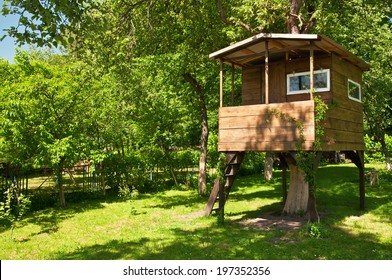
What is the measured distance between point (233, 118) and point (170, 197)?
25.9ft

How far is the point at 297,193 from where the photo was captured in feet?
42.8

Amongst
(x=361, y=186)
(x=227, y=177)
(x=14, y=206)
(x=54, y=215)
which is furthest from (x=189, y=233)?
(x=361, y=186)

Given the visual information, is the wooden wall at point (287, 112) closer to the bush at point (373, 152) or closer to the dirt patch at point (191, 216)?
the dirt patch at point (191, 216)

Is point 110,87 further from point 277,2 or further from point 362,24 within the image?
point 362,24

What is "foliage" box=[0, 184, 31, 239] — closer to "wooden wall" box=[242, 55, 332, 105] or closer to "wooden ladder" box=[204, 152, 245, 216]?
"wooden ladder" box=[204, 152, 245, 216]

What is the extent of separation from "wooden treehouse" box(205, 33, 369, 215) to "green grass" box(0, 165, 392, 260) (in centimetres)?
165

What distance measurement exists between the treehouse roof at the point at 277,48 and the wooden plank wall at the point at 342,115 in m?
0.44

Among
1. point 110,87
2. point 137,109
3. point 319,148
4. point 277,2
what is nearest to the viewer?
point 319,148

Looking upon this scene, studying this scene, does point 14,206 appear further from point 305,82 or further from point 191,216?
point 305,82

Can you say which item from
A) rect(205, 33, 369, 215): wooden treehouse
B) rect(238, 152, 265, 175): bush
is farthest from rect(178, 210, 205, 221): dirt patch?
rect(238, 152, 265, 175): bush

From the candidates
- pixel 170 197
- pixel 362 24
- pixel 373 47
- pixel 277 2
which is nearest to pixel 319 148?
pixel 277 2

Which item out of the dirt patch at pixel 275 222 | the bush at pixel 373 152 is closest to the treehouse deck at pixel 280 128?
the dirt patch at pixel 275 222

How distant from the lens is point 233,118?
1189cm

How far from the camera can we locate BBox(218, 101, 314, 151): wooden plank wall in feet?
34.2
